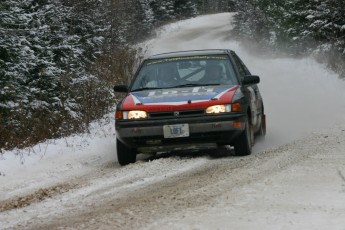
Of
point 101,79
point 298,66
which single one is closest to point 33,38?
point 101,79

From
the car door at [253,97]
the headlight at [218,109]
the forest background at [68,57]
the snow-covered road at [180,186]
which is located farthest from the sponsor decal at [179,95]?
the forest background at [68,57]

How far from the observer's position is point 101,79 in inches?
650

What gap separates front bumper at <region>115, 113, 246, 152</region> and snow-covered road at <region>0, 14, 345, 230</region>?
224 millimetres

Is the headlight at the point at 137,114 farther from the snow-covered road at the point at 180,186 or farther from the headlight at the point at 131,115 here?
the snow-covered road at the point at 180,186

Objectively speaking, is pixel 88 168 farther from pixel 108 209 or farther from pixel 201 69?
pixel 108 209

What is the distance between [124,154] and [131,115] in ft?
2.01

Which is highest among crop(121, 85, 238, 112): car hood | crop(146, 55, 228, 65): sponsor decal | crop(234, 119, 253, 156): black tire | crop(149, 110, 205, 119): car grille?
crop(146, 55, 228, 65): sponsor decal

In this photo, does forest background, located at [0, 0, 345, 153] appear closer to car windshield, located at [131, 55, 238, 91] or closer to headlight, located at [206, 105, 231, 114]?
car windshield, located at [131, 55, 238, 91]

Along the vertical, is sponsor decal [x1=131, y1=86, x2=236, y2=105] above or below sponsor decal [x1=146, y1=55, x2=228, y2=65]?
below

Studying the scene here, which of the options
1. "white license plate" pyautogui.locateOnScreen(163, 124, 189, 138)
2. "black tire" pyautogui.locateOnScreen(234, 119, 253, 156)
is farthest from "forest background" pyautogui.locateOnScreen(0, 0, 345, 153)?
"black tire" pyautogui.locateOnScreen(234, 119, 253, 156)

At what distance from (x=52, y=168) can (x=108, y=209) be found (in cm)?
335

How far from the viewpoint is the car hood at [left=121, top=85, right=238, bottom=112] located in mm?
7934

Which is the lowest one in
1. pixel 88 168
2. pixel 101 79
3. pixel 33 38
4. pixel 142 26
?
pixel 88 168

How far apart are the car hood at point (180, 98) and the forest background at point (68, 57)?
9.05 feet
